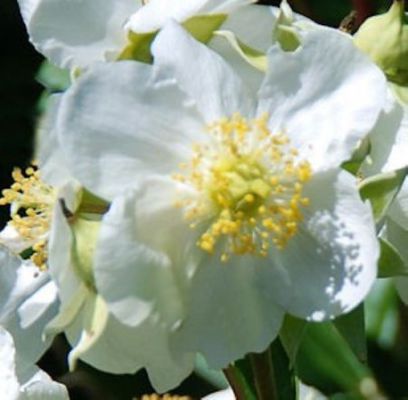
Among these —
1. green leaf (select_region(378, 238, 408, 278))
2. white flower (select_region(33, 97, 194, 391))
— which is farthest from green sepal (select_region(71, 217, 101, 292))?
green leaf (select_region(378, 238, 408, 278))

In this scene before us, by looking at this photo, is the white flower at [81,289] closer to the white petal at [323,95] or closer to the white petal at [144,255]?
the white petal at [144,255]

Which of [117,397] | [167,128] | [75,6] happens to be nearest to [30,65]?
[117,397]

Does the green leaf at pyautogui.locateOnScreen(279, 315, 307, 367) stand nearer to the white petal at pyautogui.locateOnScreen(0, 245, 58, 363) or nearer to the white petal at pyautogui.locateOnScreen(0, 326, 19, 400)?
the white petal at pyautogui.locateOnScreen(0, 245, 58, 363)

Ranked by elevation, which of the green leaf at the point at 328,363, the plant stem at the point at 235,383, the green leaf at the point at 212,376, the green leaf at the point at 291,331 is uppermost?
the green leaf at the point at 291,331

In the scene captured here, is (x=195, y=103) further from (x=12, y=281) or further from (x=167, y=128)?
(x=12, y=281)

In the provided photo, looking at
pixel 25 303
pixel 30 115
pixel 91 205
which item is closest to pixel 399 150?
pixel 91 205

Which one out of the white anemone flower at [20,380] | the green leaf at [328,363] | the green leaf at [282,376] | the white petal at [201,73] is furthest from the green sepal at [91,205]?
the green leaf at [328,363]
